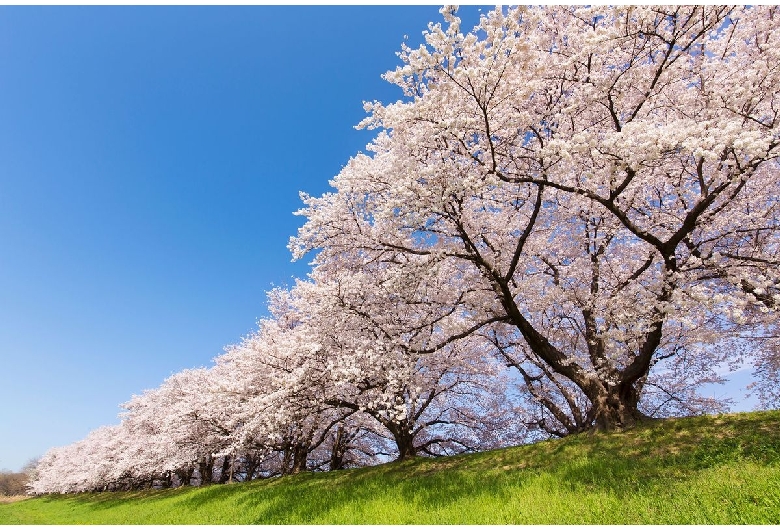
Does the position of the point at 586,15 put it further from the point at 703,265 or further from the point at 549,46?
the point at 703,265

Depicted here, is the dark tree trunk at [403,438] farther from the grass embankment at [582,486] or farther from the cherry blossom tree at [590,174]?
the cherry blossom tree at [590,174]

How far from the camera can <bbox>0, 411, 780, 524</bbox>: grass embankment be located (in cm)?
684

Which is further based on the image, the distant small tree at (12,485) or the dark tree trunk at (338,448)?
the distant small tree at (12,485)

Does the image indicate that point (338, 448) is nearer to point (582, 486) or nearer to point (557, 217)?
point (557, 217)

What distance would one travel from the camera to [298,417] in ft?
55.8

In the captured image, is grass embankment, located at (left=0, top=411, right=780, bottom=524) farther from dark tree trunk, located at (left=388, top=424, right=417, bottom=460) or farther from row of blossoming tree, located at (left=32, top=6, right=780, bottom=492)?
dark tree trunk, located at (left=388, top=424, right=417, bottom=460)

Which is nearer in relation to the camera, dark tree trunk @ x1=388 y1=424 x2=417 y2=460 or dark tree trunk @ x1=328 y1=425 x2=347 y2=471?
dark tree trunk @ x1=388 y1=424 x2=417 y2=460

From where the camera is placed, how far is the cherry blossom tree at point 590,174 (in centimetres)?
1020

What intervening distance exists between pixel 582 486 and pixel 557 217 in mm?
10800

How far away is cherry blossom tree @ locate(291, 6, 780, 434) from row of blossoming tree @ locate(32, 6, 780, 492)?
7 cm

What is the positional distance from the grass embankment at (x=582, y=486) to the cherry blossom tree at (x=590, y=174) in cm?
242

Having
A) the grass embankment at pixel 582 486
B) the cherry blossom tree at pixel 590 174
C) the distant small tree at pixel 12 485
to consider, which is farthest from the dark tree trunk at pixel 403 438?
the distant small tree at pixel 12 485

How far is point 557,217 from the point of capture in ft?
55.7

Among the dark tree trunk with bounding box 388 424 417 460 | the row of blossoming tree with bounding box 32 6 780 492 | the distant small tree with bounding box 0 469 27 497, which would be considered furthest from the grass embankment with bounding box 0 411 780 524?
the distant small tree with bounding box 0 469 27 497
